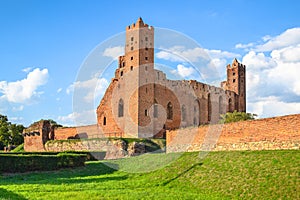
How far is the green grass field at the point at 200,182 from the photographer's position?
42.2 ft

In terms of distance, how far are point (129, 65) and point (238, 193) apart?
32.8 m

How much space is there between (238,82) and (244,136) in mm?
49909

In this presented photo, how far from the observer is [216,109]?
62.0 meters

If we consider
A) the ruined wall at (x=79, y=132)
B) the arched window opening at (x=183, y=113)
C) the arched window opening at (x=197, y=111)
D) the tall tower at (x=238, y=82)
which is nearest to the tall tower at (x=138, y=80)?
the ruined wall at (x=79, y=132)

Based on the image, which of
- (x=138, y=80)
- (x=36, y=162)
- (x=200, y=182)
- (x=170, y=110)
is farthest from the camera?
(x=170, y=110)

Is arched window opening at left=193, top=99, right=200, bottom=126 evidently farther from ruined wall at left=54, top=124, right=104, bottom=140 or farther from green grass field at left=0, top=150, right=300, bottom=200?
green grass field at left=0, top=150, right=300, bottom=200

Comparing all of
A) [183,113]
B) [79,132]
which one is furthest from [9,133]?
[183,113]

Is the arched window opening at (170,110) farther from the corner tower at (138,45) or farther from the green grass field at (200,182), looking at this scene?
the green grass field at (200,182)

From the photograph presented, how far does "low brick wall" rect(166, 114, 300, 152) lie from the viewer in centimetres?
1650

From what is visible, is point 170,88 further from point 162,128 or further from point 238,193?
point 238,193

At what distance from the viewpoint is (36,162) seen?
22.3 m

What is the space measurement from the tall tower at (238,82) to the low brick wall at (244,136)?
146ft

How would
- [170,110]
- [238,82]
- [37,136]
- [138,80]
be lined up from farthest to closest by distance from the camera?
[238,82]
[170,110]
[37,136]
[138,80]

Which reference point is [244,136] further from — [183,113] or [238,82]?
[238,82]
